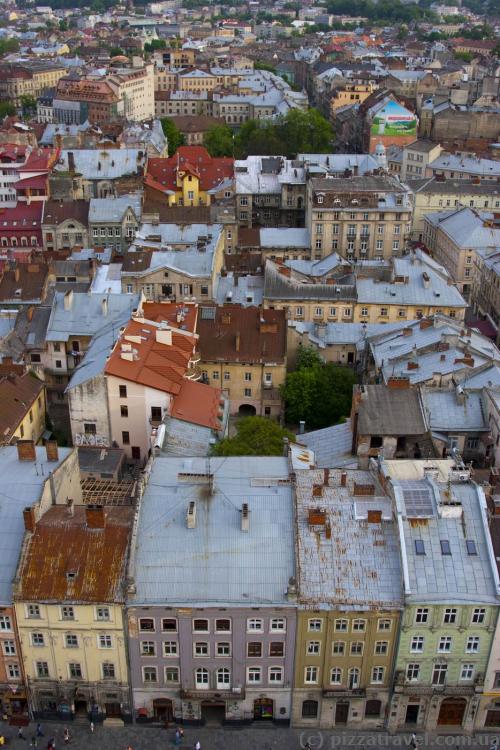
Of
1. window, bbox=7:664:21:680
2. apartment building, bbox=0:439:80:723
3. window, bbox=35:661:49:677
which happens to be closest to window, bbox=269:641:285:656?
window, bbox=35:661:49:677

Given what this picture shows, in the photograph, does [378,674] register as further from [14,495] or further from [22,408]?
[22,408]

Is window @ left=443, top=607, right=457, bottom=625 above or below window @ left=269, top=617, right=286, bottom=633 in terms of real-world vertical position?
above

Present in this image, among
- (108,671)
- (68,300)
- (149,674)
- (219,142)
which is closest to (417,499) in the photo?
(149,674)

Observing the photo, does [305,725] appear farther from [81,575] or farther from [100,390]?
[100,390]

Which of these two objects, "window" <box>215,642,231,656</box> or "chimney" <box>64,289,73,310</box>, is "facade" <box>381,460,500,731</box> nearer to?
"window" <box>215,642,231,656</box>

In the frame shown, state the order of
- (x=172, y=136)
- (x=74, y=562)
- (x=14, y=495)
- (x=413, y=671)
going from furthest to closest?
1. (x=172, y=136)
2. (x=14, y=495)
3. (x=413, y=671)
4. (x=74, y=562)

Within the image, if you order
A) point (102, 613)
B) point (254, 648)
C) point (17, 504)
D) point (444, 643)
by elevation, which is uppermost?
point (17, 504)

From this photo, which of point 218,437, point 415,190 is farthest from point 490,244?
point 218,437
